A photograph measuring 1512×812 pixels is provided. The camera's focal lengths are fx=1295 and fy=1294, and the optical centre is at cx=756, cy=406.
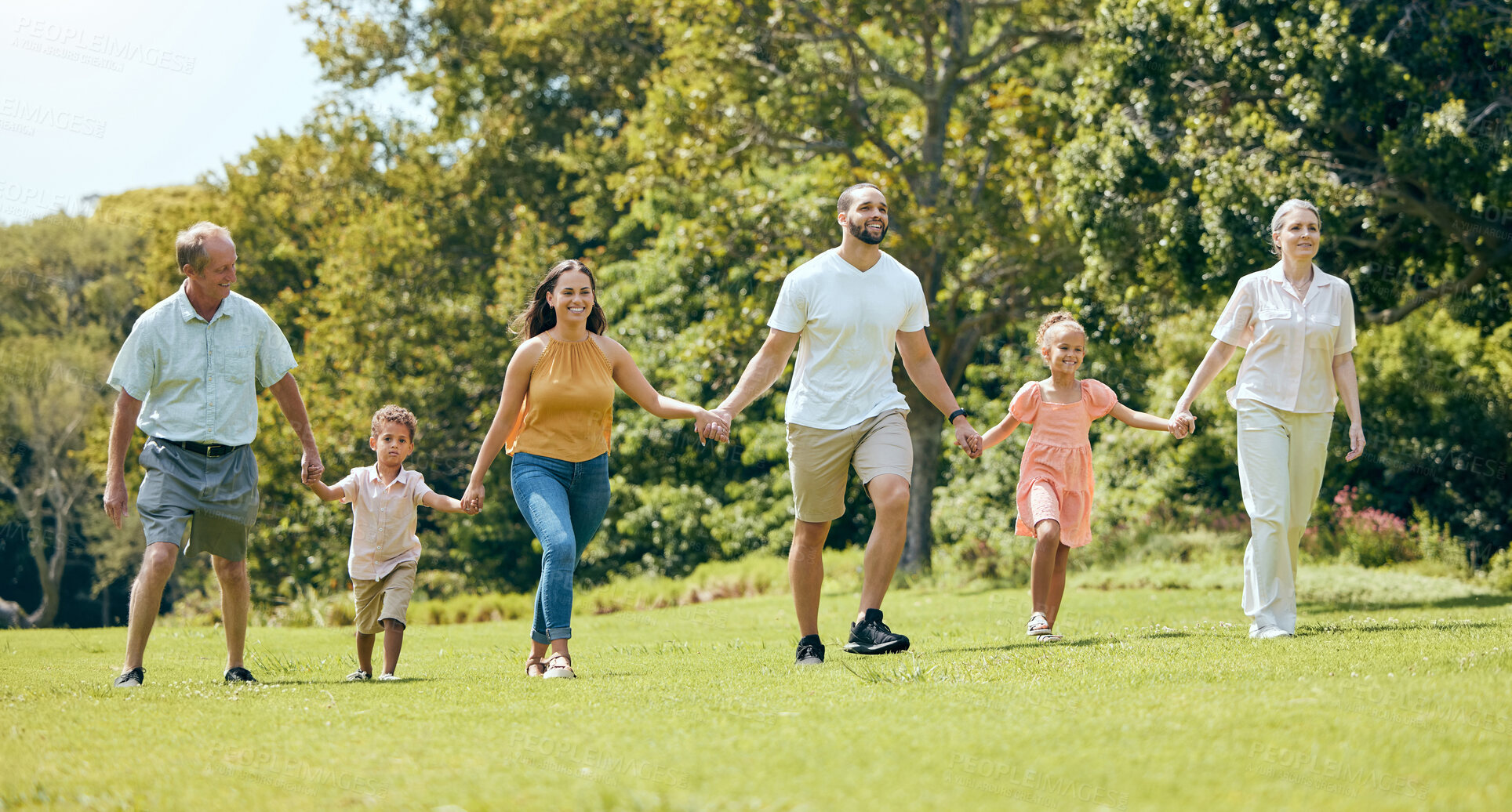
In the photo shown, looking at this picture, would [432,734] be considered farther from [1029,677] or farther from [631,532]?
[631,532]

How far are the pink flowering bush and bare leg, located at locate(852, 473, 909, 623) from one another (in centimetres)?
1278

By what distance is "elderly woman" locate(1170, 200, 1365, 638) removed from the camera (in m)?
7.59

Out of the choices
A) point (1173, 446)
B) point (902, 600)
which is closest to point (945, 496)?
point (1173, 446)

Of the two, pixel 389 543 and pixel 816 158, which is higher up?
pixel 816 158

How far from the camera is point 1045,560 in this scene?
828 centimetres

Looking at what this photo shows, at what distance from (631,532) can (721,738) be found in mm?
22303

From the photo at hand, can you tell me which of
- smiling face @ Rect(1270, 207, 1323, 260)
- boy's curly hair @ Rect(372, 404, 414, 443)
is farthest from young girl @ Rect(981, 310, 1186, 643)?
boy's curly hair @ Rect(372, 404, 414, 443)

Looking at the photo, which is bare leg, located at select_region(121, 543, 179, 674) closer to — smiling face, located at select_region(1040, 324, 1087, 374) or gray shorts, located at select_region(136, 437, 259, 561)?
gray shorts, located at select_region(136, 437, 259, 561)

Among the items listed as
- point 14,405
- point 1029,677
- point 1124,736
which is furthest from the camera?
point 14,405

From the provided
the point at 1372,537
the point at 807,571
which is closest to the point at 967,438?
the point at 807,571

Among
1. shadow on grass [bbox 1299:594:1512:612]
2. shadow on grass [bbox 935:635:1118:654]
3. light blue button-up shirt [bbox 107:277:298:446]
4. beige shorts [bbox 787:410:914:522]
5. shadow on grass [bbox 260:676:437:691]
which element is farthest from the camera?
shadow on grass [bbox 1299:594:1512:612]

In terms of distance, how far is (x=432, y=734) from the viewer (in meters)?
4.68

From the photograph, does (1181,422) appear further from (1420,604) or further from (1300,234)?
(1420,604)

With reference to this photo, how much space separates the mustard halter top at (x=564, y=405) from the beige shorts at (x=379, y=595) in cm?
108
